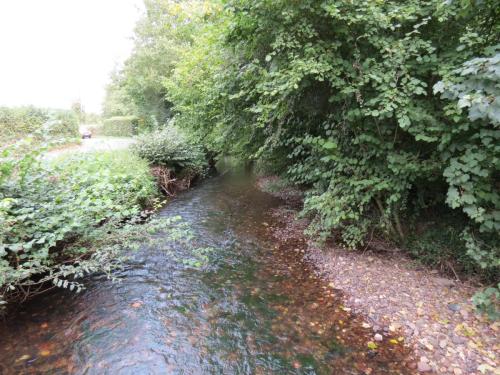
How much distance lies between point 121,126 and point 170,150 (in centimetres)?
1579

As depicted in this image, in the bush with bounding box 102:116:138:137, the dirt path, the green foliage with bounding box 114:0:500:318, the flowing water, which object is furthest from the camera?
the bush with bounding box 102:116:138:137

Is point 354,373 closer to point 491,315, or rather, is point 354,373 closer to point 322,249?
point 491,315

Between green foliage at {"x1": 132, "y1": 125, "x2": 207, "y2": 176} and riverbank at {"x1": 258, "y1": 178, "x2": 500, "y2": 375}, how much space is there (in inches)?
271

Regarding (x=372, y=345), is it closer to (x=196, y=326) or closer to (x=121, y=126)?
(x=196, y=326)

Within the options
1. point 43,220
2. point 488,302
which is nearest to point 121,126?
point 43,220

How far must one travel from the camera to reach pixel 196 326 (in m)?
3.54

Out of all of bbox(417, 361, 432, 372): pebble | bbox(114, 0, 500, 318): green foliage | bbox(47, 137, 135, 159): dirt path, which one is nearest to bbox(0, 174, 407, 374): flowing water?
bbox(417, 361, 432, 372): pebble

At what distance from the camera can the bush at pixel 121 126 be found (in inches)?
915

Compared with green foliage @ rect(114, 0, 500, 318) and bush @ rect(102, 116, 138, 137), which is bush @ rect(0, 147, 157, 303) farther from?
bush @ rect(102, 116, 138, 137)

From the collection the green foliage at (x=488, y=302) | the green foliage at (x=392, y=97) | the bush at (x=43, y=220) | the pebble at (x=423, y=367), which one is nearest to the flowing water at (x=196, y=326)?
the pebble at (x=423, y=367)

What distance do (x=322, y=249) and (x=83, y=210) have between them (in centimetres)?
398

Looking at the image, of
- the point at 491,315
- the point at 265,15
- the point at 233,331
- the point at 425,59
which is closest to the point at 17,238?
the point at 233,331

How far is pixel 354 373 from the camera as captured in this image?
2893 millimetres

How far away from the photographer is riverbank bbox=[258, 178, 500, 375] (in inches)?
116
